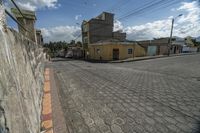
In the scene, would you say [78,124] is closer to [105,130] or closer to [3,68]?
[105,130]

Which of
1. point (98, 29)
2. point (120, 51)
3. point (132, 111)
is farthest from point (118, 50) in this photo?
point (132, 111)

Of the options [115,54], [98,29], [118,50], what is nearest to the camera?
[118,50]

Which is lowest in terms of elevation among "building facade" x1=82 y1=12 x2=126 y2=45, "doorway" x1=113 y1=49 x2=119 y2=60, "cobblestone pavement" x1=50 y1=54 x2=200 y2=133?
"cobblestone pavement" x1=50 y1=54 x2=200 y2=133

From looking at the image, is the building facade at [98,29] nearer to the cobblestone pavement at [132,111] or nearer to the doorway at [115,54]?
the doorway at [115,54]

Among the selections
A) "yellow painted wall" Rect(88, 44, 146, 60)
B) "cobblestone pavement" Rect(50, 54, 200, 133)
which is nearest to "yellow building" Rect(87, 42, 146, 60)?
"yellow painted wall" Rect(88, 44, 146, 60)

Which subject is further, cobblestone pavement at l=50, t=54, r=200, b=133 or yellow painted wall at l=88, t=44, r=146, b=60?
yellow painted wall at l=88, t=44, r=146, b=60

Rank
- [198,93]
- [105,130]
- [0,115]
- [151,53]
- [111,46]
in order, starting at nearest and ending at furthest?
1. [0,115]
2. [105,130]
3. [198,93]
4. [111,46]
5. [151,53]

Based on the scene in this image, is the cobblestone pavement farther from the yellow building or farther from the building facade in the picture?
the building facade

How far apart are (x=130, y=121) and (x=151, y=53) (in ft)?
95.3

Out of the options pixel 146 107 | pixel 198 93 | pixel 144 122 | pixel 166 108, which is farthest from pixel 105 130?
pixel 198 93

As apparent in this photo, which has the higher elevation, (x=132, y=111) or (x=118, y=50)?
(x=118, y=50)

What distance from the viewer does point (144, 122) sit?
3.05 metres

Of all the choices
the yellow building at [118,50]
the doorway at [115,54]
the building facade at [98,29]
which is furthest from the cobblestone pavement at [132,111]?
the building facade at [98,29]

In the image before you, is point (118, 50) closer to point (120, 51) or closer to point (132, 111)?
point (120, 51)
